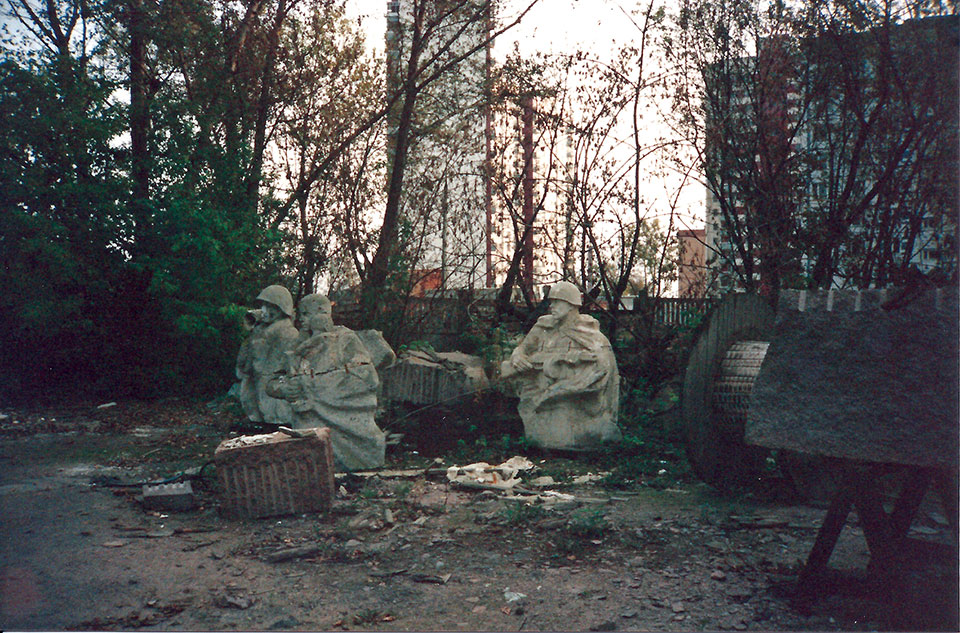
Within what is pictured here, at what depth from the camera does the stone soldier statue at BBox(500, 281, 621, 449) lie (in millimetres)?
8148

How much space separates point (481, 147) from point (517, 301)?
2.25 meters

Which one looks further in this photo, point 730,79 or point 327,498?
point 730,79

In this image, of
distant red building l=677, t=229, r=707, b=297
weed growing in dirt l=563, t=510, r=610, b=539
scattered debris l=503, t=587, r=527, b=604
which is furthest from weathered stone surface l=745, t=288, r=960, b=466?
distant red building l=677, t=229, r=707, b=297

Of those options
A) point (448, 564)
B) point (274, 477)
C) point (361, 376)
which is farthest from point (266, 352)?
point (448, 564)

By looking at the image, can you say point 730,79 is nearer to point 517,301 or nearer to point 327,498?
point 517,301

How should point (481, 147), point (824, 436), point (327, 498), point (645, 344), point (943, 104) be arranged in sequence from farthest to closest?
1. point (481, 147)
2. point (645, 344)
3. point (327, 498)
4. point (943, 104)
5. point (824, 436)

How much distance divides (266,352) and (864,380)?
5655 mm

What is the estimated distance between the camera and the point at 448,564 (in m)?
4.88

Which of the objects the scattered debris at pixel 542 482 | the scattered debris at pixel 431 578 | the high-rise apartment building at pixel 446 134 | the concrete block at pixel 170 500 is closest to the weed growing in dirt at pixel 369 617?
the scattered debris at pixel 431 578

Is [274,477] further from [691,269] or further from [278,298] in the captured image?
[691,269]

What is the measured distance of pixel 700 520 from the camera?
5.70 m

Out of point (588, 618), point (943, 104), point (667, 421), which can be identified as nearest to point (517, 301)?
point (667, 421)

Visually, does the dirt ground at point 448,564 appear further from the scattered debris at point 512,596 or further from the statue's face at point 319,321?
the statue's face at point 319,321

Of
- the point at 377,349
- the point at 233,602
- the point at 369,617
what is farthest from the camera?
the point at 377,349
